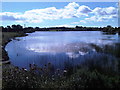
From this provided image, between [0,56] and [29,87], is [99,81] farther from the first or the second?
[0,56]

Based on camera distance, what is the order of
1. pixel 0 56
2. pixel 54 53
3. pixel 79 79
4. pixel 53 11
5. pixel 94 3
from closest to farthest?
1. pixel 79 79
2. pixel 94 3
3. pixel 53 11
4. pixel 54 53
5. pixel 0 56

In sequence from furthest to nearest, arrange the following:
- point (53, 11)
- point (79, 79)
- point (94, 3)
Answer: point (53, 11)
point (94, 3)
point (79, 79)

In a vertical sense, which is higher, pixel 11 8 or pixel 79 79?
pixel 11 8

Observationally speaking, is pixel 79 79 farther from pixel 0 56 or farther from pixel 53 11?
pixel 0 56

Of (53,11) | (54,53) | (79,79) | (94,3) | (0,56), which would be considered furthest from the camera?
(0,56)

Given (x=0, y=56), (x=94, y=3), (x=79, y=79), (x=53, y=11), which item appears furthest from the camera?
(x=0, y=56)

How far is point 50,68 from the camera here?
482 cm

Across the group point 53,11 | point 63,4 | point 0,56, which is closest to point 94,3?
point 63,4

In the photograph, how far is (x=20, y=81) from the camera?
3.61 meters

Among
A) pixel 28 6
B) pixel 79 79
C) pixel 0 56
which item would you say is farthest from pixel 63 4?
pixel 0 56

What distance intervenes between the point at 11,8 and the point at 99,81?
318 centimetres

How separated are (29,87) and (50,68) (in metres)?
1.31

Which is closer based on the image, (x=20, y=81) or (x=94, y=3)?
(x=20, y=81)

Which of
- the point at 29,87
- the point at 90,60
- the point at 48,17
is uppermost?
the point at 48,17
